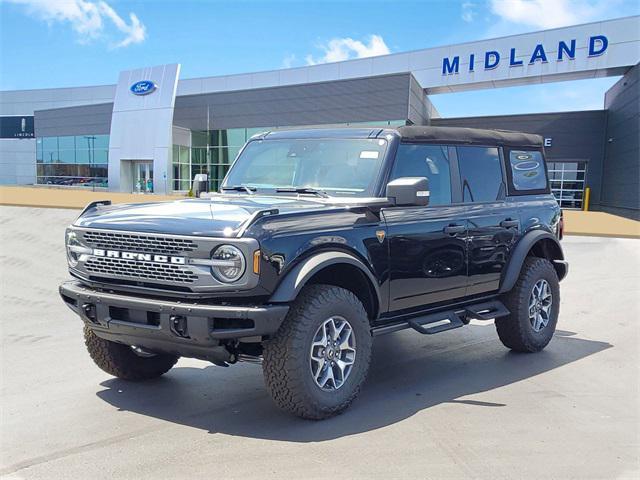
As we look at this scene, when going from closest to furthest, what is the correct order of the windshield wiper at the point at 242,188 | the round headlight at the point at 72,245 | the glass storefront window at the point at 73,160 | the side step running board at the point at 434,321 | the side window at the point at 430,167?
the round headlight at the point at 72,245 → the side step running board at the point at 434,321 → the side window at the point at 430,167 → the windshield wiper at the point at 242,188 → the glass storefront window at the point at 73,160

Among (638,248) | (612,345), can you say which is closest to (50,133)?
(638,248)

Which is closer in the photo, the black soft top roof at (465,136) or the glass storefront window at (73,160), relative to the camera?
the black soft top roof at (465,136)

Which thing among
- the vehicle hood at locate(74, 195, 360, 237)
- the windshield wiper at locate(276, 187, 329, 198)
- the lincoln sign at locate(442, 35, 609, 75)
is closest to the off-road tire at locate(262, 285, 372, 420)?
the vehicle hood at locate(74, 195, 360, 237)

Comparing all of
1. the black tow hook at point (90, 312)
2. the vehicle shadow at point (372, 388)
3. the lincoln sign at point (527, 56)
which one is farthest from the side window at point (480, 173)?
the lincoln sign at point (527, 56)

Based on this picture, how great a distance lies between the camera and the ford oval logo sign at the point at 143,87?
149 feet

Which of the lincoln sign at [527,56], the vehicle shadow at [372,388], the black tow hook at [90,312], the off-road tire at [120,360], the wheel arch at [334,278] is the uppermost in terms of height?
the lincoln sign at [527,56]

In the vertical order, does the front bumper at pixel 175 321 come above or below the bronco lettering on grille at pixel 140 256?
below

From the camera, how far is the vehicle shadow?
431 centimetres

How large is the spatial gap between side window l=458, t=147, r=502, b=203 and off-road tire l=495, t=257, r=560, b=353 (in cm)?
88

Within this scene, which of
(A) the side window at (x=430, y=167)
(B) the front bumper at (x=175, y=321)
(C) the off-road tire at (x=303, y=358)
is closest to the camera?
(B) the front bumper at (x=175, y=321)

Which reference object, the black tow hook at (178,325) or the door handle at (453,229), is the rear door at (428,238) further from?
the black tow hook at (178,325)

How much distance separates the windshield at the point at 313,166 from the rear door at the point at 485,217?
3.70 feet

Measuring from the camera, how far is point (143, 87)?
151 ft

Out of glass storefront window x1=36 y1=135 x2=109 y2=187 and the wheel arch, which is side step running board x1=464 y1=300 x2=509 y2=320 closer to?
the wheel arch
